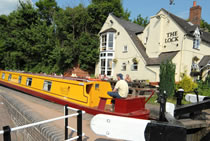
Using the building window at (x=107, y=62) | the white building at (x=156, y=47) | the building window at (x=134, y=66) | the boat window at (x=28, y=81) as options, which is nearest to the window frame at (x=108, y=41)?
the white building at (x=156, y=47)

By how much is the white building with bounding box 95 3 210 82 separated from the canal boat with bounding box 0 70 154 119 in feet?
30.1

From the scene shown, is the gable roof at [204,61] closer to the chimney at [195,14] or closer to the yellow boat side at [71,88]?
the chimney at [195,14]

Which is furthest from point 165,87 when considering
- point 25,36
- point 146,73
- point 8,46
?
point 8,46

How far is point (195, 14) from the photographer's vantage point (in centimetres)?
1731

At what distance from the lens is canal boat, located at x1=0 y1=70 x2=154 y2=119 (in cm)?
499

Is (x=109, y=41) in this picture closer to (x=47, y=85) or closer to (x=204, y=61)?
(x=204, y=61)

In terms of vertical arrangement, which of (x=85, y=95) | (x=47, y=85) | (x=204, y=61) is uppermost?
(x=204, y=61)

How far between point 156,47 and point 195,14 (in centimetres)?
719

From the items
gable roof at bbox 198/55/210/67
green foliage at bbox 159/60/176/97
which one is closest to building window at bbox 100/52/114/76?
green foliage at bbox 159/60/176/97

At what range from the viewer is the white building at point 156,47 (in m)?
14.0

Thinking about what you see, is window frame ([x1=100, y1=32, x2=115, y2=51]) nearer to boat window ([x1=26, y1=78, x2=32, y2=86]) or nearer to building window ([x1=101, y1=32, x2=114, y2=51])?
building window ([x1=101, y1=32, x2=114, y2=51])

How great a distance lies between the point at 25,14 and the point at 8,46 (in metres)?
6.87

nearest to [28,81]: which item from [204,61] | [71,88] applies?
[71,88]

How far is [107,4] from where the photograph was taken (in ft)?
75.3
